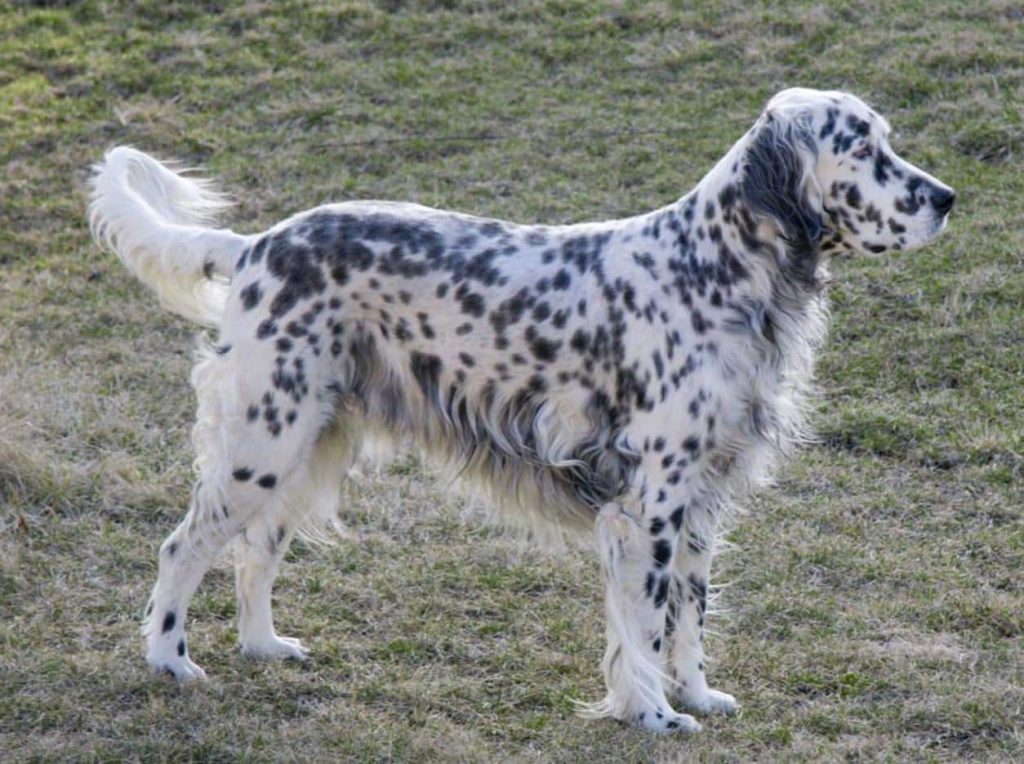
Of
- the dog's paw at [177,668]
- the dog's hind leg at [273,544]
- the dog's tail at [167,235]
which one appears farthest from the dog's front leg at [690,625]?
the dog's tail at [167,235]

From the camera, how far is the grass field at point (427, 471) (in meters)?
5.02

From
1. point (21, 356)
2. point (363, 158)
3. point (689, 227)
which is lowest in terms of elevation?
point (21, 356)

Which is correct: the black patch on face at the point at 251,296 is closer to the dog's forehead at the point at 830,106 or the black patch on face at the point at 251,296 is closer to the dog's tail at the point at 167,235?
the dog's tail at the point at 167,235

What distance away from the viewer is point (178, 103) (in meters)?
11.1

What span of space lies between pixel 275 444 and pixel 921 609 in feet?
7.48

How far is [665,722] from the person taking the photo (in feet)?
16.1

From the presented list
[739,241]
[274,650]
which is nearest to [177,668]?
[274,650]

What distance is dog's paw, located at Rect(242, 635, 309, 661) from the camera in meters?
5.40

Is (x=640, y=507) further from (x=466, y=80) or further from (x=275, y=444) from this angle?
A: (x=466, y=80)

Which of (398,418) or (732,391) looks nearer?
(732,391)

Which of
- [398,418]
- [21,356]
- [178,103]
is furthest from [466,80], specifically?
[398,418]

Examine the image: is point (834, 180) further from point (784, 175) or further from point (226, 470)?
point (226, 470)

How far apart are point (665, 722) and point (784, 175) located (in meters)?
1.68

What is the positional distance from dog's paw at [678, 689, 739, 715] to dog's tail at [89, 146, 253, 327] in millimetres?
2012
